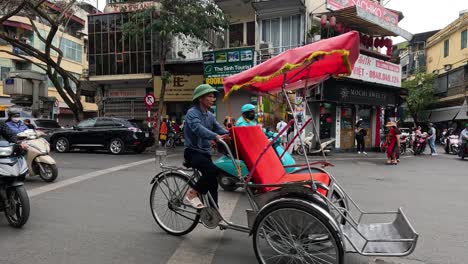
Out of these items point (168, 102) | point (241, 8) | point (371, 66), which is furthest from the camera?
point (168, 102)

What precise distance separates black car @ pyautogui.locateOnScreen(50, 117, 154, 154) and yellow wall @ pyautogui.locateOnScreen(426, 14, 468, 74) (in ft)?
83.1

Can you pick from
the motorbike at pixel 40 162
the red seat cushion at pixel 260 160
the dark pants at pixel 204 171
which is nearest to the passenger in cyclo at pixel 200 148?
the dark pants at pixel 204 171

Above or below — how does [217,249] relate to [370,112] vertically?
below

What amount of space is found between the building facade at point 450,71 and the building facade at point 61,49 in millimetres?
29641

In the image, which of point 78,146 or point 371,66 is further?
point 371,66

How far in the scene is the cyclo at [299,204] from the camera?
130 inches

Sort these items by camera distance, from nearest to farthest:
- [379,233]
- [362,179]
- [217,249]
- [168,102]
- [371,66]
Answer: [379,233]
[217,249]
[362,179]
[371,66]
[168,102]

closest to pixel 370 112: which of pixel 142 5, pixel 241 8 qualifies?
pixel 241 8

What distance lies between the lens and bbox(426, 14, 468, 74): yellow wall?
90.8 ft

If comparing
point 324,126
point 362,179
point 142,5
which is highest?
point 142,5

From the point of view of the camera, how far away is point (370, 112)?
20.7 meters

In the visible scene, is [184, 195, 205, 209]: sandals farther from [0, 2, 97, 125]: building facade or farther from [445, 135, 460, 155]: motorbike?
[0, 2, 97, 125]: building facade

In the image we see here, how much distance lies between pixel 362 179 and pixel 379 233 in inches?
233

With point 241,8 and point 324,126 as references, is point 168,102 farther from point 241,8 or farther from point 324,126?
point 324,126
